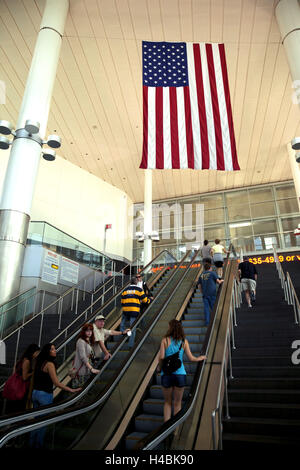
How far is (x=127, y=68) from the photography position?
14.0m

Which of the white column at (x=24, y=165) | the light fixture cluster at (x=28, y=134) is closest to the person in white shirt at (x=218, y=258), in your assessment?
the white column at (x=24, y=165)

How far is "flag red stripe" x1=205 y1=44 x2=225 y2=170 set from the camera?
30.5ft

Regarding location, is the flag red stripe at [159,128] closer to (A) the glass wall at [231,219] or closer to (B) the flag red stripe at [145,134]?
(B) the flag red stripe at [145,134]

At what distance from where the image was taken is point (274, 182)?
23.7 m

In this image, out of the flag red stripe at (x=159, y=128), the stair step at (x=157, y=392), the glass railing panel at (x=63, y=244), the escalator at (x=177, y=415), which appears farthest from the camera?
the glass railing panel at (x=63, y=244)

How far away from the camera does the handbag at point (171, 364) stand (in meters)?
4.09

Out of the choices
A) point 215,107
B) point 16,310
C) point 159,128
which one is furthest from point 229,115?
point 16,310

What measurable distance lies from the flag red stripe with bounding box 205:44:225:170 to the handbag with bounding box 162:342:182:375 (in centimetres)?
626

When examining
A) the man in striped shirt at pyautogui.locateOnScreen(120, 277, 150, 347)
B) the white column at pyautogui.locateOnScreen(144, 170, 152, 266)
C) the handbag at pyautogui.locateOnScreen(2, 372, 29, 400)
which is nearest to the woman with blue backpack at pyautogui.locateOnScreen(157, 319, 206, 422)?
the handbag at pyautogui.locateOnScreen(2, 372, 29, 400)

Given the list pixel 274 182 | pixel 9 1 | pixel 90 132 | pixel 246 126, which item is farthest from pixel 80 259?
pixel 274 182

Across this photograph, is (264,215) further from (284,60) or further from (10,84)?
(10,84)

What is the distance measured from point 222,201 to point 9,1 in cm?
1793

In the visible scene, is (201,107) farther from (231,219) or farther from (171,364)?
(231,219)

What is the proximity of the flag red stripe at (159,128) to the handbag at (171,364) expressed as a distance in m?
5.91
